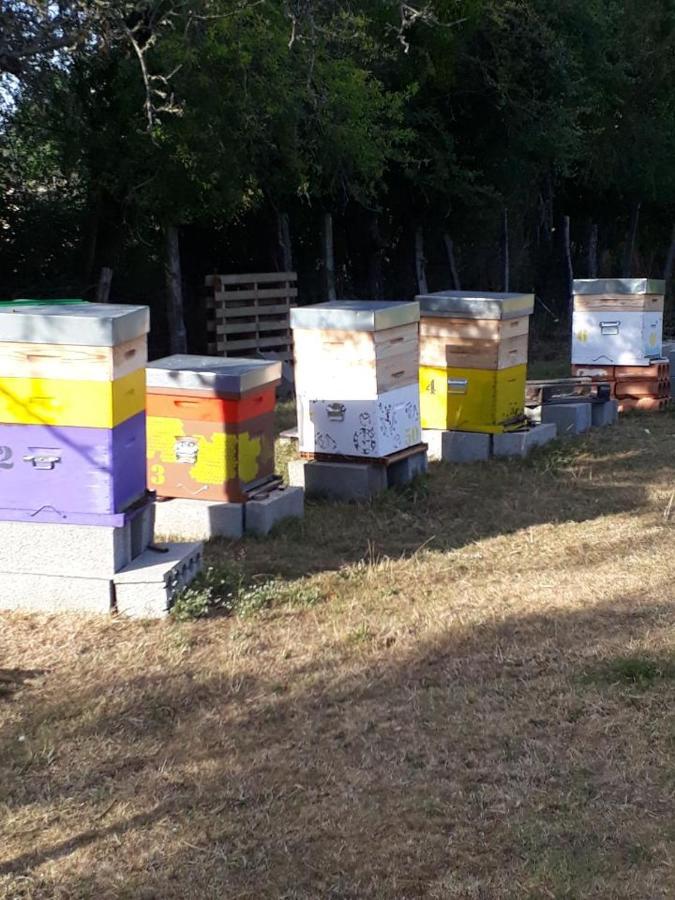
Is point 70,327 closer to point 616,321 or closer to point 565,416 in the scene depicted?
point 565,416

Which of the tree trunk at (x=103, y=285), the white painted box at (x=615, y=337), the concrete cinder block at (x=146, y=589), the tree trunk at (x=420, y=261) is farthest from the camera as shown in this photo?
the tree trunk at (x=420, y=261)

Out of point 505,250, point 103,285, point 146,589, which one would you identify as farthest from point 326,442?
point 505,250

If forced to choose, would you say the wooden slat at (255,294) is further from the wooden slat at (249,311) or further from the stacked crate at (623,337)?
the stacked crate at (623,337)

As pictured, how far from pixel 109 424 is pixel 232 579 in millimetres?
1079

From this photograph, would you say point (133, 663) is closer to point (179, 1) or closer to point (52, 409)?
point (52, 409)

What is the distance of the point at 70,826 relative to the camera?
10.9ft

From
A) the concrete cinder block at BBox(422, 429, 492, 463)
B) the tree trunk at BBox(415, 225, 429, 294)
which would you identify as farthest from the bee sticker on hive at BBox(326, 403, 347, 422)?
the tree trunk at BBox(415, 225, 429, 294)

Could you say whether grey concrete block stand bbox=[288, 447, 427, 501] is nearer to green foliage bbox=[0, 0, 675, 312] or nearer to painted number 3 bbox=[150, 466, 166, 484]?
painted number 3 bbox=[150, 466, 166, 484]

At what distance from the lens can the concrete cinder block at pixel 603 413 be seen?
10.6 m

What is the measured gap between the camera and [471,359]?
28.0 ft

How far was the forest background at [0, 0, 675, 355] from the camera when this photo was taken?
964cm

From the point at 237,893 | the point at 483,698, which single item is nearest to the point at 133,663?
the point at 483,698

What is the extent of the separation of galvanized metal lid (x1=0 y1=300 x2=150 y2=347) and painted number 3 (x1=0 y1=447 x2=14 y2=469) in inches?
19.3

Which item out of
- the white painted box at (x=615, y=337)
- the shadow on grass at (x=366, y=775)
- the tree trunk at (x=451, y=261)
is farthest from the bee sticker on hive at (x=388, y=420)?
the tree trunk at (x=451, y=261)
